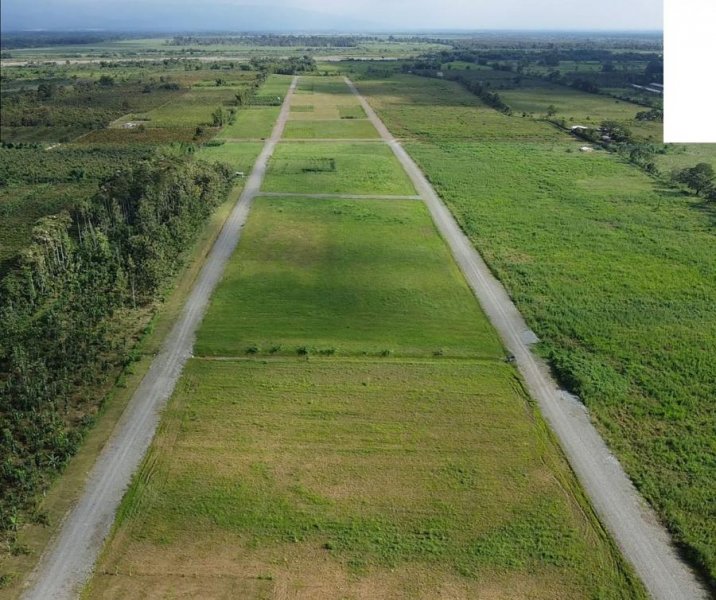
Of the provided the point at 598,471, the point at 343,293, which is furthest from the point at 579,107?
the point at 598,471

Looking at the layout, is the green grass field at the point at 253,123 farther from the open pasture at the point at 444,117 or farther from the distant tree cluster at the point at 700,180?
the distant tree cluster at the point at 700,180

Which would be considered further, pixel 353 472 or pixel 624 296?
pixel 624 296

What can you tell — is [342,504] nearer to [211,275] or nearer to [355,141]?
[211,275]

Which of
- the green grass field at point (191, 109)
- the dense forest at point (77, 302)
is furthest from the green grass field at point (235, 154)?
the green grass field at point (191, 109)

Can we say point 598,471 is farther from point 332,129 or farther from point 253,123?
point 253,123

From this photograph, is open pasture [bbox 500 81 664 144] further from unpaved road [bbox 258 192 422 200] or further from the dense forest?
the dense forest
